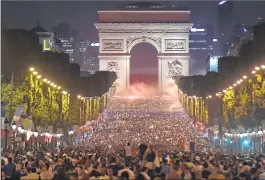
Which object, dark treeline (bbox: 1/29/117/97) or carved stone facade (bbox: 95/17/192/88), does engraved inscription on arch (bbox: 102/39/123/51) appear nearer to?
carved stone facade (bbox: 95/17/192/88)

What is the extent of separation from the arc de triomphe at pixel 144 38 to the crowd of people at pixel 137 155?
32664mm

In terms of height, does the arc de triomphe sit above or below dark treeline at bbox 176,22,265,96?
above

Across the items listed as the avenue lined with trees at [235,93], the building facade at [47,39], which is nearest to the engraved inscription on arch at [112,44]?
the building facade at [47,39]

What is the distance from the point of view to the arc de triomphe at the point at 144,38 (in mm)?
161250

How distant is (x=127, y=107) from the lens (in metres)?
115

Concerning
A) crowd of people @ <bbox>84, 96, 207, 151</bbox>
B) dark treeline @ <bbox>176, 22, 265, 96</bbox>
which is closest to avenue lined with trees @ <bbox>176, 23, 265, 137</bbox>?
dark treeline @ <bbox>176, 22, 265, 96</bbox>

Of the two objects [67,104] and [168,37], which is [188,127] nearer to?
[67,104]

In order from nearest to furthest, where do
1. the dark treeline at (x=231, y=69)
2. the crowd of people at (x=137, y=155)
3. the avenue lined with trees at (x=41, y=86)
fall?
1. the crowd of people at (x=137, y=155)
2. the avenue lined with trees at (x=41, y=86)
3. the dark treeline at (x=231, y=69)

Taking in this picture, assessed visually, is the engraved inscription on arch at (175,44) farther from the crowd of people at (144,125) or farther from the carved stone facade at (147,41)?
the crowd of people at (144,125)

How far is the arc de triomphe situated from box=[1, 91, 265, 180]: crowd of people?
1286 inches

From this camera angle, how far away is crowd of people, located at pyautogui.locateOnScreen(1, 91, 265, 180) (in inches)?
931

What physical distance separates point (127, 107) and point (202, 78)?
14.6m

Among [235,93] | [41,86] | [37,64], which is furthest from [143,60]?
[41,86]

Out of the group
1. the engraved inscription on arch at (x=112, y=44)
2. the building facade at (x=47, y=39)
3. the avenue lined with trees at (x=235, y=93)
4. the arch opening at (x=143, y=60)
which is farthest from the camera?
the arch opening at (x=143, y=60)
